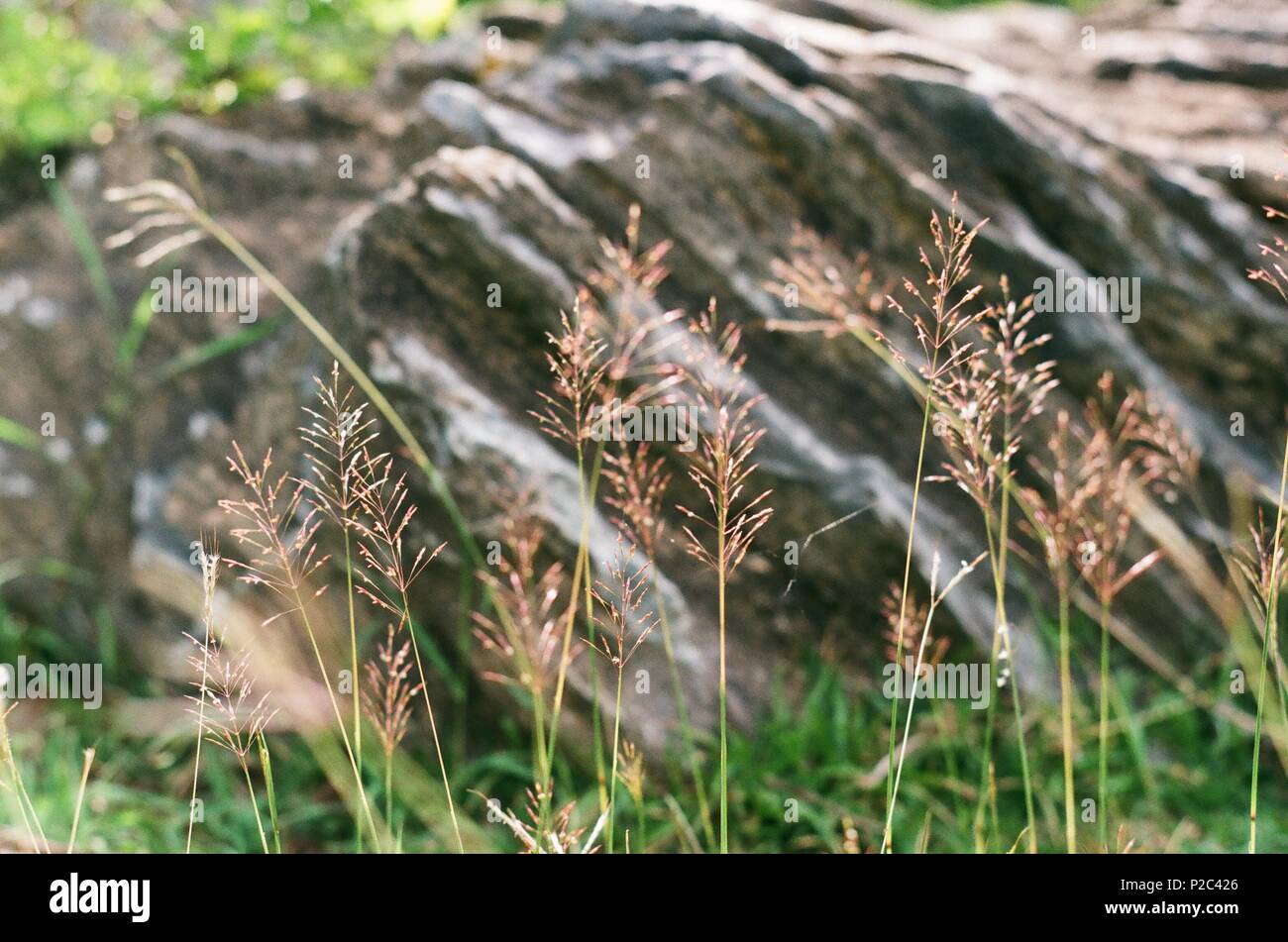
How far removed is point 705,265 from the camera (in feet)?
13.7

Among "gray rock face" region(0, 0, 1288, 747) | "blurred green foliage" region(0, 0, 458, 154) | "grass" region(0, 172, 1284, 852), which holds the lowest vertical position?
"grass" region(0, 172, 1284, 852)

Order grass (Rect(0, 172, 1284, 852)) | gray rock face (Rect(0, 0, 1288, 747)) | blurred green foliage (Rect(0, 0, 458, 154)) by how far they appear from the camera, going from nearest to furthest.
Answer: grass (Rect(0, 172, 1284, 852)), gray rock face (Rect(0, 0, 1288, 747)), blurred green foliage (Rect(0, 0, 458, 154))

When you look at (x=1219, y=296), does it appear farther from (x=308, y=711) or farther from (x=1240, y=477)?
(x=308, y=711)

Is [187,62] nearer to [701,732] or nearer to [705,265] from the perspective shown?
[705,265]

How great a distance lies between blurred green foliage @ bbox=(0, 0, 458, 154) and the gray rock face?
1.43 feet

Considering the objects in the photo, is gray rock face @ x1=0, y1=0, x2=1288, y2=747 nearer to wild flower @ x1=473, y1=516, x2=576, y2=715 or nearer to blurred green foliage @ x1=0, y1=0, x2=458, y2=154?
wild flower @ x1=473, y1=516, x2=576, y2=715

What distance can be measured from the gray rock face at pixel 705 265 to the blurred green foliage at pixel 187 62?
1.43 feet

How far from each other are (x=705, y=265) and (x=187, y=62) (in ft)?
10.7

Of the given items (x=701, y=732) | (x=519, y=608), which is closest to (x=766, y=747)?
(x=701, y=732)

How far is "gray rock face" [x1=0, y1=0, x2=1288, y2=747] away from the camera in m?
3.96

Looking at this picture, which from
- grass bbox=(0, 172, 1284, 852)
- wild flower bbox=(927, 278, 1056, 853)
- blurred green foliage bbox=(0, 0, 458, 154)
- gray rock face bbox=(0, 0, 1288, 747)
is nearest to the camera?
wild flower bbox=(927, 278, 1056, 853)

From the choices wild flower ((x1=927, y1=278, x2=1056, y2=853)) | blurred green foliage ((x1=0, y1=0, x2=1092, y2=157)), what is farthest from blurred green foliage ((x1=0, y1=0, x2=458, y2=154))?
wild flower ((x1=927, y1=278, x2=1056, y2=853))
